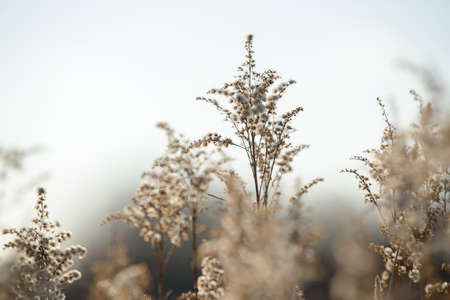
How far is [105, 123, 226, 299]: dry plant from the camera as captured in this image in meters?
2.96

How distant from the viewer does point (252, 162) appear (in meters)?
4.70

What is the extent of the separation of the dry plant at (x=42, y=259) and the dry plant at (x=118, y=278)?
1130 millimetres

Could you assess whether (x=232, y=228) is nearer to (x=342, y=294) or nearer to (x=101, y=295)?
(x=342, y=294)

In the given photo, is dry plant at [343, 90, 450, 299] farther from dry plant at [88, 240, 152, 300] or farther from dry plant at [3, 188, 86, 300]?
dry plant at [3, 188, 86, 300]

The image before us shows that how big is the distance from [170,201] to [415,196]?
2781mm

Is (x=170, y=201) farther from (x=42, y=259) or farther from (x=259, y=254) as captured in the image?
(x=42, y=259)

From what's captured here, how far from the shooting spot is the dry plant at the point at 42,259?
11.7ft

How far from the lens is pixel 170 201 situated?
114 inches

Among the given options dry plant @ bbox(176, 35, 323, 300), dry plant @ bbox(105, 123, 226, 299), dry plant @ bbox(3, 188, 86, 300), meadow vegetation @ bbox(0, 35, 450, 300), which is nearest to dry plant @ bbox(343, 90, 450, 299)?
meadow vegetation @ bbox(0, 35, 450, 300)

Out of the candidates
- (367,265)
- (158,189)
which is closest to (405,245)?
(367,265)

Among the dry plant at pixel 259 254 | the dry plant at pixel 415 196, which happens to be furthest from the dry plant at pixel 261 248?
the dry plant at pixel 415 196

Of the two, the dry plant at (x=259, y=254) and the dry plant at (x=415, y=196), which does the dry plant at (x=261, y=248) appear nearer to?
the dry plant at (x=259, y=254)

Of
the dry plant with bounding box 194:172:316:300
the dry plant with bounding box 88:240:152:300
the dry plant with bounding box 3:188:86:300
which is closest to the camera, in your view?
the dry plant with bounding box 194:172:316:300

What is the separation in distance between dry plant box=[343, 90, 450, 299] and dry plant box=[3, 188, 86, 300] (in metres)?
3.71
